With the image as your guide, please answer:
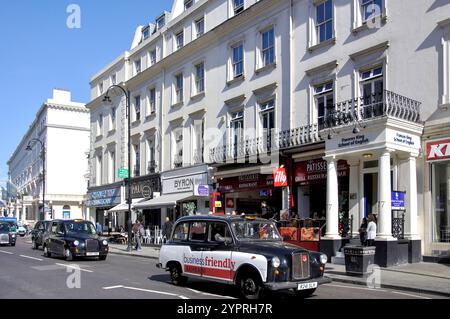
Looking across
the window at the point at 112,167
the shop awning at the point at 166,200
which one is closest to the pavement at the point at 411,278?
the shop awning at the point at 166,200

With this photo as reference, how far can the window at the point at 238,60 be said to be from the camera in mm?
27164

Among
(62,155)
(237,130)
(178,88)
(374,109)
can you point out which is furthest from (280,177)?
(62,155)

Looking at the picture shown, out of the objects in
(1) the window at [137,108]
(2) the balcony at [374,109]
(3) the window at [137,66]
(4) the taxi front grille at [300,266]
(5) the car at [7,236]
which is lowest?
(5) the car at [7,236]

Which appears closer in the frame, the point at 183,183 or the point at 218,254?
the point at 218,254

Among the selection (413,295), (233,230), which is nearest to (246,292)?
(233,230)

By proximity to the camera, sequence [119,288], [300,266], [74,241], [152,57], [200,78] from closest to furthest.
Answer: [300,266] < [119,288] < [74,241] < [200,78] < [152,57]

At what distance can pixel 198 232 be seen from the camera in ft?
40.3

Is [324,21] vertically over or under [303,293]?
over

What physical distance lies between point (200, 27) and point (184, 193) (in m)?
10.2

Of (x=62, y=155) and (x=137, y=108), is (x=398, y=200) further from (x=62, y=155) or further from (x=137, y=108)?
(x=62, y=155)

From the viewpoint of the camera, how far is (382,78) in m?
19.2

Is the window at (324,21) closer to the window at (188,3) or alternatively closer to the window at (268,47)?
the window at (268,47)
